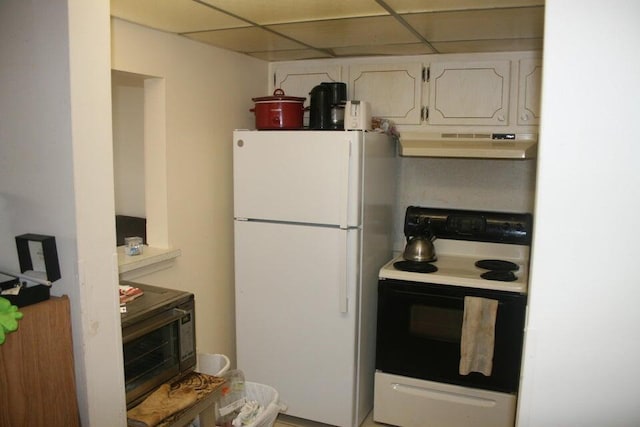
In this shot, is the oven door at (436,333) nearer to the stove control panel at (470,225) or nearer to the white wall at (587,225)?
the stove control panel at (470,225)

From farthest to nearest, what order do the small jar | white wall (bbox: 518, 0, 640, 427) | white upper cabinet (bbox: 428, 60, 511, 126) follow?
1. white upper cabinet (bbox: 428, 60, 511, 126)
2. the small jar
3. white wall (bbox: 518, 0, 640, 427)

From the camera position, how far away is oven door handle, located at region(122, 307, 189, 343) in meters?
1.73

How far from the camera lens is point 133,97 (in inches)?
148

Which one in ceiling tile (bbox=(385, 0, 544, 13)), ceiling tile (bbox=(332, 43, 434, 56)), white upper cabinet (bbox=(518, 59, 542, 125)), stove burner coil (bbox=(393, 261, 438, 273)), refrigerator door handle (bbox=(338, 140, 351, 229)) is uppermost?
ceiling tile (bbox=(332, 43, 434, 56))

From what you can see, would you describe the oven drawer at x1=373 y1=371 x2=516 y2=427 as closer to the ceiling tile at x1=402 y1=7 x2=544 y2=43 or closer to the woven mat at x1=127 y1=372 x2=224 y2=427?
the woven mat at x1=127 y1=372 x2=224 y2=427

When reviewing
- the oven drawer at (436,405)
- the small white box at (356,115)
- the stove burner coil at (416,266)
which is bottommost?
the oven drawer at (436,405)

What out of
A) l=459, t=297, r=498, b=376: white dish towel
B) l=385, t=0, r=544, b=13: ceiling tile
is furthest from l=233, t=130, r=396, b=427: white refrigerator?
l=385, t=0, r=544, b=13: ceiling tile

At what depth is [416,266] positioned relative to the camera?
2.89 metres

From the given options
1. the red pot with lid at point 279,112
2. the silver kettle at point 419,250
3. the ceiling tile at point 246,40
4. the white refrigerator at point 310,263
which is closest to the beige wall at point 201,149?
the ceiling tile at point 246,40

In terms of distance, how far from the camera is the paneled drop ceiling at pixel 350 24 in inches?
78.8

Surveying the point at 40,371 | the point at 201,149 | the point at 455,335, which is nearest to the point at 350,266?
the point at 455,335

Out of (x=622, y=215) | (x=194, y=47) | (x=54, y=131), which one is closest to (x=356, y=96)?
(x=194, y=47)

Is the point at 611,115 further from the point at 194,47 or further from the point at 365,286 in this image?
the point at 194,47

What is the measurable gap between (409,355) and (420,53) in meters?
1.71
